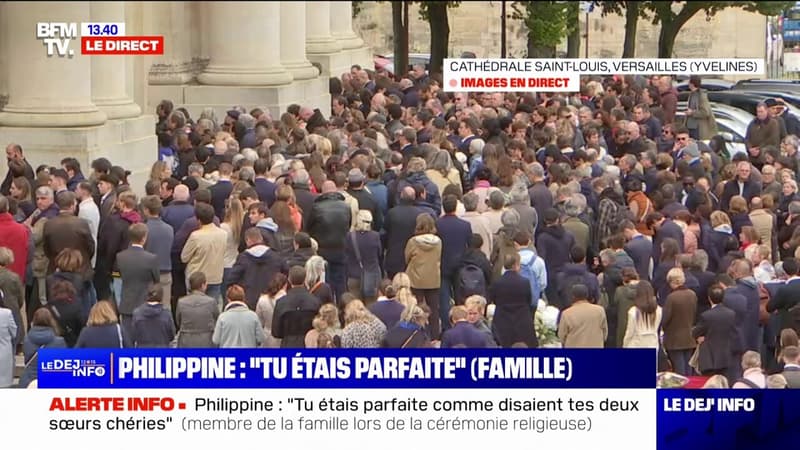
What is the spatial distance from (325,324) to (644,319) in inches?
72.9

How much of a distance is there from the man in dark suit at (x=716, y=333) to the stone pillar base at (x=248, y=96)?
5.44 metres

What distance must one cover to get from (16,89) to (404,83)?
110 inches

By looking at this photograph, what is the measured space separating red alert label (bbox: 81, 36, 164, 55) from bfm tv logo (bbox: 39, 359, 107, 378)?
1.65 m

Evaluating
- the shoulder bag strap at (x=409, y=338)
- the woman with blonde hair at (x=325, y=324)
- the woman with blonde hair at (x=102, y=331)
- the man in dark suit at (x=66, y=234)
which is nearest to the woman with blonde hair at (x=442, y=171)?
the man in dark suit at (x=66, y=234)

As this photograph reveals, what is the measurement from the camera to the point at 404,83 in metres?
16.6

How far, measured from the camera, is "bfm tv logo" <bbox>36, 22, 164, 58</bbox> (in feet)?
38.0

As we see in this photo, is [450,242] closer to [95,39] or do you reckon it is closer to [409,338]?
[409,338]

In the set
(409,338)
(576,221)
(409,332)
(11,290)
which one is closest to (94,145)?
(576,221)

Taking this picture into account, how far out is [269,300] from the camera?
494 inches

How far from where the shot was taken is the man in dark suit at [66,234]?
13.7m

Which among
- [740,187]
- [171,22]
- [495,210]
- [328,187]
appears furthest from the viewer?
[740,187]

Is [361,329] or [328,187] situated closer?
[361,329]

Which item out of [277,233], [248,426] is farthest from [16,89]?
[248,426]

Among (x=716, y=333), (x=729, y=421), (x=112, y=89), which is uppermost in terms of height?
(x=112, y=89)
